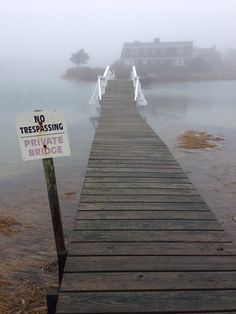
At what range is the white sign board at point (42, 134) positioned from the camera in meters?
4.62

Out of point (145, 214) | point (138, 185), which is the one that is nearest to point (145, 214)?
point (145, 214)

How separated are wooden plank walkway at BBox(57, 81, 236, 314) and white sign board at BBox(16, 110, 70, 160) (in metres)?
1.35

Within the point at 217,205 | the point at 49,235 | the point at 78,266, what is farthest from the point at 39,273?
the point at 217,205

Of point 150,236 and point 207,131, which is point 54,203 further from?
point 207,131

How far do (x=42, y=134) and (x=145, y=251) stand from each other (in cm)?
212

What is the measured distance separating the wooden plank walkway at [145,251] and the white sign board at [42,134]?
1349 millimetres

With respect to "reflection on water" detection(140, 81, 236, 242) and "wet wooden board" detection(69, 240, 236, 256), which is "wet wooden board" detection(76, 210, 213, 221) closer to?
"wet wooden board" detection(69, 240, 236, 256)

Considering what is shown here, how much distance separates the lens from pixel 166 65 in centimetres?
7894

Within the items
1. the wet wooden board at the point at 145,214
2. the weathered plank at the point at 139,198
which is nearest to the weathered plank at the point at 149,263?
the wet wooden board at the point at 145,214

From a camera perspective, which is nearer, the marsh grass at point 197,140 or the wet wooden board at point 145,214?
the wet wooden board at point 145,214

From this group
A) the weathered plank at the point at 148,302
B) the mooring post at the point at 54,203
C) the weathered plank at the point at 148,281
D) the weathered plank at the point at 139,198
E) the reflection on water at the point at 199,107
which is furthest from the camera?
the reflection on water at the point at 199,107

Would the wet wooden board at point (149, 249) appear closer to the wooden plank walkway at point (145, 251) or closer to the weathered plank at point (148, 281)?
the wooden plank walkway at point (145, 251)

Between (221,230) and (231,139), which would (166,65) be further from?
(221,230)

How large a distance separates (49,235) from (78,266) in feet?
13.2
